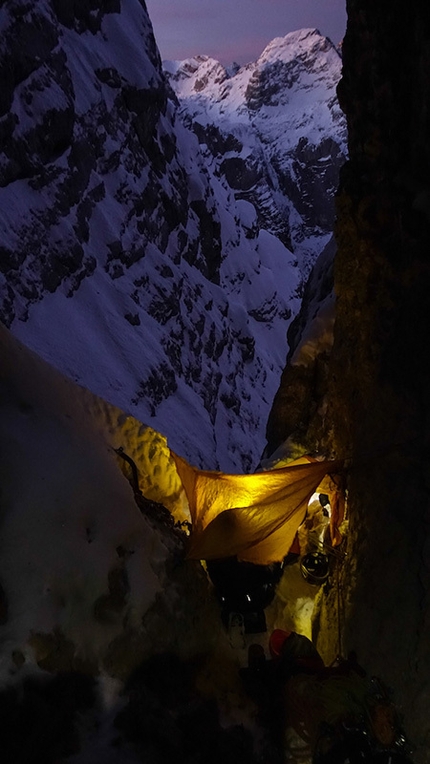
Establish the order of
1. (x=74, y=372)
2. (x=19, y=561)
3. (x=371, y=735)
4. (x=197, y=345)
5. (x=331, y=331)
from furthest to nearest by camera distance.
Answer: (x=197, y=345), (x=74, y=372), (x=331, y=331), (x=19, y=561), (x=371, y=735)

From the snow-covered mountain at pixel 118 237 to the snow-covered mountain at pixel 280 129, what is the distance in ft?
109

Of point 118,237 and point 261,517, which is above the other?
point 118,237

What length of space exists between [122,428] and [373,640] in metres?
4.31

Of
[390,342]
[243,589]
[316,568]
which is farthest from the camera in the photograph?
→ [316,568]

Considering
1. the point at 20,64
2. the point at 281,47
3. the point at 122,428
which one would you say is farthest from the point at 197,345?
the point at 281,47

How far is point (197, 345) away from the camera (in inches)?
1532

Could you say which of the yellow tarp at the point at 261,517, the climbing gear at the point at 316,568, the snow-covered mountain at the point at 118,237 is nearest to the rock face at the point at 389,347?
the yellow tarp at the point at 261,517

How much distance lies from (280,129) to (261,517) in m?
124

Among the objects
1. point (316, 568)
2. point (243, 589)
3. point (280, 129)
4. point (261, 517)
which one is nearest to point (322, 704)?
point (243, 589)

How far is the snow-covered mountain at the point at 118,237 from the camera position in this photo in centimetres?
2595

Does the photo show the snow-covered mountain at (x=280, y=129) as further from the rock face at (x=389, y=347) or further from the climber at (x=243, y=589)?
the climber at (x=243, y=589)

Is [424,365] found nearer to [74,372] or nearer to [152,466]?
[152,466]

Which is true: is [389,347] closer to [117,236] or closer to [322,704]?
[322,704]

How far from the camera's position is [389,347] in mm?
6043
